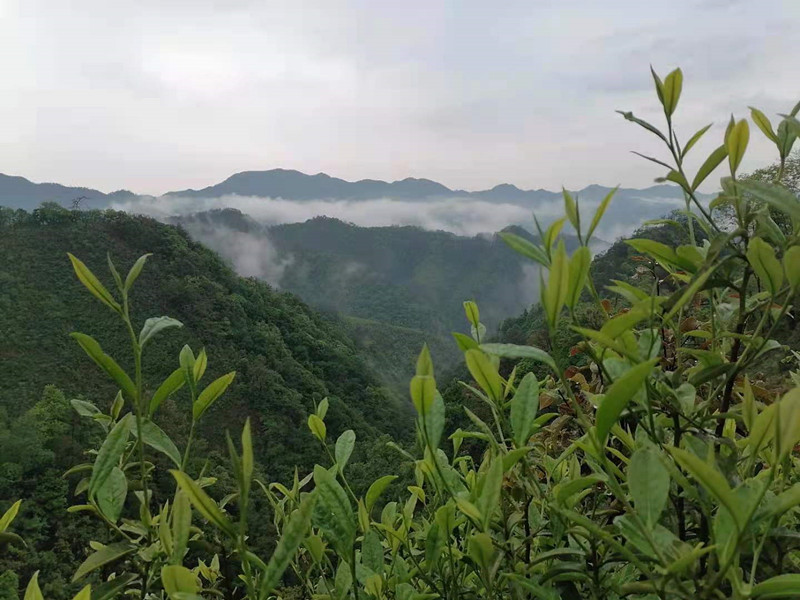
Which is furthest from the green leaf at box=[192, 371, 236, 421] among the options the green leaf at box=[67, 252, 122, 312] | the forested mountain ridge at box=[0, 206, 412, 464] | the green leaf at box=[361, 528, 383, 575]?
the forested mountain ridge at box=[0, 206, 412, 464]

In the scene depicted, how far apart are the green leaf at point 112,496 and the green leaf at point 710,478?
1.50 ft

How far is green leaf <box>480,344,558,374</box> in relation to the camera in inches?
16.9

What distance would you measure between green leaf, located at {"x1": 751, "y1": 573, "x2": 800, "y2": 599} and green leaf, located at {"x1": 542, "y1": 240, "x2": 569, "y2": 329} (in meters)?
0.20

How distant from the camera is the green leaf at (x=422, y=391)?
17.2 inches

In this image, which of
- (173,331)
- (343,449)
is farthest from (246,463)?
(173,331)

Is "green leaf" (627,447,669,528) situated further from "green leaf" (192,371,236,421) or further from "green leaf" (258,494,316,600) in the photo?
"green leaf" (192,371,236,421)

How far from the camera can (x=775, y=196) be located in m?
0.42

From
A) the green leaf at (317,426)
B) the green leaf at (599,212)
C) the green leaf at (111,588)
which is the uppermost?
the green leaf at (599,212)

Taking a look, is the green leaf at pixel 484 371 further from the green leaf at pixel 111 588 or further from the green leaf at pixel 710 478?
the green leaf at pixel 111 588

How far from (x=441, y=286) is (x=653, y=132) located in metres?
88.6

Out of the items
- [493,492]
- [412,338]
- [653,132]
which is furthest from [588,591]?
[412,338]

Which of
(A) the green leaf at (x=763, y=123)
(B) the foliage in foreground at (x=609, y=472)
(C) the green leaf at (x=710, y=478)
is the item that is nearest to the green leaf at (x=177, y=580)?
(B) the foliage in foreground at (x=609, y=472)

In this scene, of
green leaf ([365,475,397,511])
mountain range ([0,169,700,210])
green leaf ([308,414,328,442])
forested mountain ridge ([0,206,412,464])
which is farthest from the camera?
mountain range ([0,169,700,210])

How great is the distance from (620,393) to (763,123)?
432 mm
